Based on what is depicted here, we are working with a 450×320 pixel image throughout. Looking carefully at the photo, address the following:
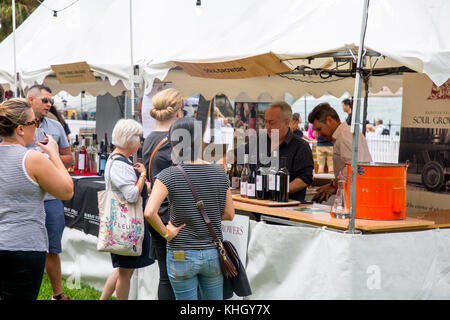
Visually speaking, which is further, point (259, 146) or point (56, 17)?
point (56, 17)

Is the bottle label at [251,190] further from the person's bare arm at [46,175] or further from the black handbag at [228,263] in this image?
the person's bare arm at [46,175]

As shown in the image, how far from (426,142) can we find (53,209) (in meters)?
3.29

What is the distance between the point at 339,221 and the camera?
355cm

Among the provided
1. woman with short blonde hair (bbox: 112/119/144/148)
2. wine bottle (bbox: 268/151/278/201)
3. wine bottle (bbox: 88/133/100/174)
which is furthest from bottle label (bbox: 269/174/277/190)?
wine bottle (bbox: 88/133/100/174)

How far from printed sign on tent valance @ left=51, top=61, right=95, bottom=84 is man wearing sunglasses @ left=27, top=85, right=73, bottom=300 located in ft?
2.22

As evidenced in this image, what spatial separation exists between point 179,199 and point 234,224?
1048 millimetres

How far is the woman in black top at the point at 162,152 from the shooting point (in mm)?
3534

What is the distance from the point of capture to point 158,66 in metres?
4.59

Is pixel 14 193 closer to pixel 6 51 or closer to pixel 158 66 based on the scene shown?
pixel 158 66

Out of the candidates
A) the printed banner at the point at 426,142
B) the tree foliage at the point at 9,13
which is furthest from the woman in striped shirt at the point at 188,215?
the tree foliage at the point at 9,13

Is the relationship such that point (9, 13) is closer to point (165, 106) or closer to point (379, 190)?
point (165, 106)

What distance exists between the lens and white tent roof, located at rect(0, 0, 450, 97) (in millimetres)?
3496

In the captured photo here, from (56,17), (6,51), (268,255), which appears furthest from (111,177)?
(6,51)

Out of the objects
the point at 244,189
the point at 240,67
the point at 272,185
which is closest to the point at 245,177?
the point at 244,189
